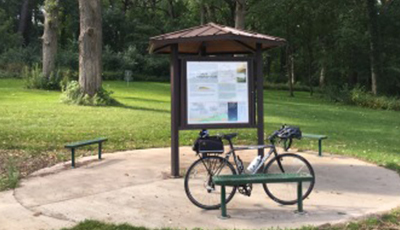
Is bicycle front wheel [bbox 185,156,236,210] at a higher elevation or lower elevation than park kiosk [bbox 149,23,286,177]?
lower

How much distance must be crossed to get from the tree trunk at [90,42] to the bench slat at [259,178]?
14.1 m

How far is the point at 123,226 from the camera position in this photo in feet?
16.4

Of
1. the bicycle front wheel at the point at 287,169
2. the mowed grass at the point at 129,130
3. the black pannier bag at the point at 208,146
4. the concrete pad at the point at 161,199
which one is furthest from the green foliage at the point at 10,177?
the bicycle front wheel at the point at 287,169

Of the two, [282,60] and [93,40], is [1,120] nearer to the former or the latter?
[93,40]

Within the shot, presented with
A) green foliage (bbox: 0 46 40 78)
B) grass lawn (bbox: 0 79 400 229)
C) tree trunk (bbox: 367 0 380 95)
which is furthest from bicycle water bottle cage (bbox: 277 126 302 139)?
green foliage (bbox: 0 46 40 78)

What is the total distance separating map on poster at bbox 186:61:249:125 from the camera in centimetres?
737

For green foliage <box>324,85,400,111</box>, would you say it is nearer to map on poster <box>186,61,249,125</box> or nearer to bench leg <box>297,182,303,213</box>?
map on poster <box>186,61,249,125</box>

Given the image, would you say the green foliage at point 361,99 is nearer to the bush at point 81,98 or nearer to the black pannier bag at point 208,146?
the bush at point 81,98

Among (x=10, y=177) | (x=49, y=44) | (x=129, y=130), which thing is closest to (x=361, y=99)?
(x=49, y=44)

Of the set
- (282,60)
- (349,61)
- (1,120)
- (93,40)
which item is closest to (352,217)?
(1,120)

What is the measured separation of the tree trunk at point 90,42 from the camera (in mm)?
18391

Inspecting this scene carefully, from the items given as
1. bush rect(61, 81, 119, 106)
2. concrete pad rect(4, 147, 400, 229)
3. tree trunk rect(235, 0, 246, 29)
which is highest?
tree trunk rect(235, 0, 246, 29)

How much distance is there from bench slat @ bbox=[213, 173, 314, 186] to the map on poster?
1945 mm

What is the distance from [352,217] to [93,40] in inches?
596
